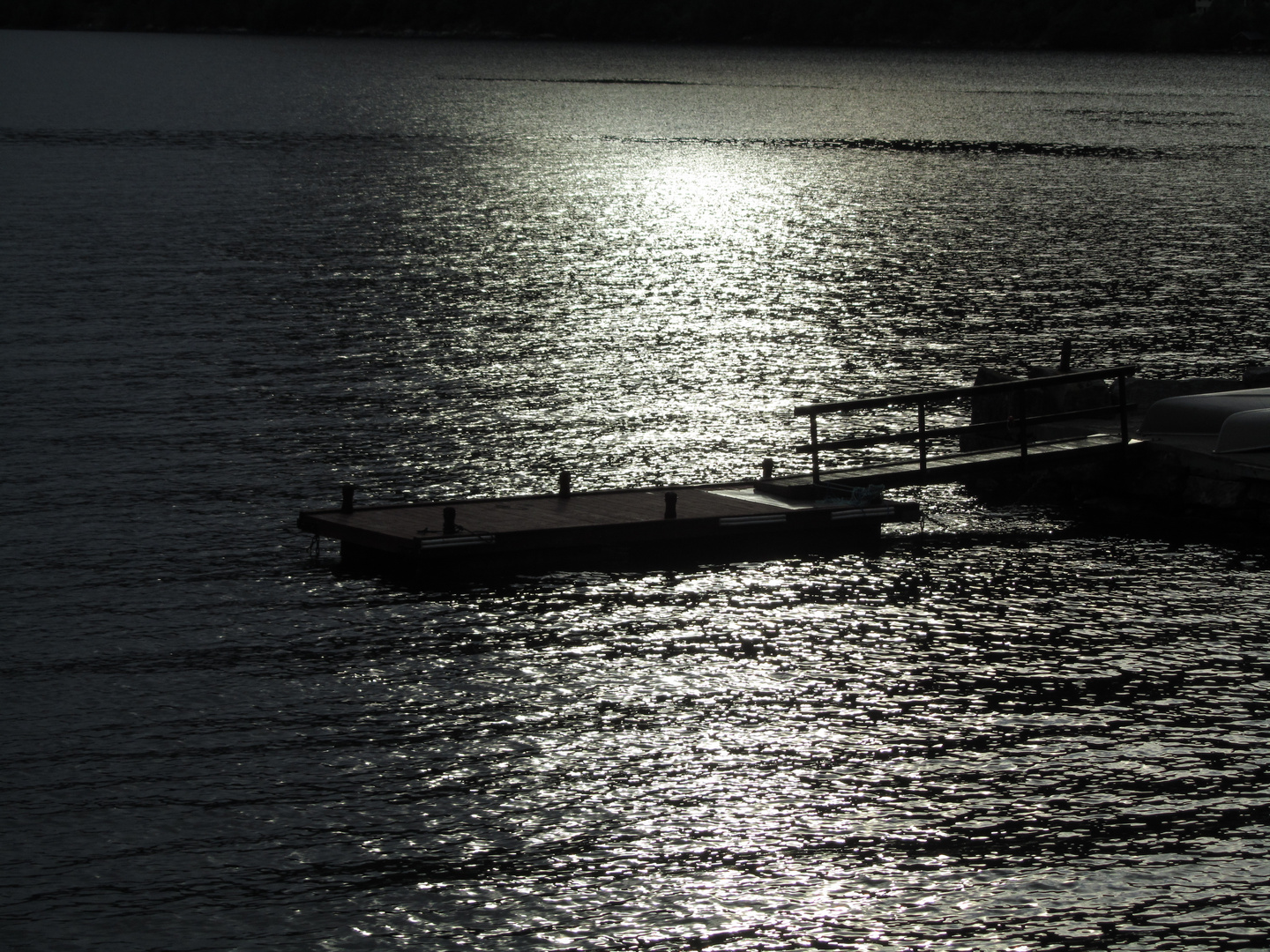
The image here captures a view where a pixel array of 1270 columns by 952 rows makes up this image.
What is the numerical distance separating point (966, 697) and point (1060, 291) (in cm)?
4345

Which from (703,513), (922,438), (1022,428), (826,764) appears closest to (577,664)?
(826,764)

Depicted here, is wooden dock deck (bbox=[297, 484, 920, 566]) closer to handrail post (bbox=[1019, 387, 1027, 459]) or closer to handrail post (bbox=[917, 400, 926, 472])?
handrail post (bbox=[917, 400, 926, 472])

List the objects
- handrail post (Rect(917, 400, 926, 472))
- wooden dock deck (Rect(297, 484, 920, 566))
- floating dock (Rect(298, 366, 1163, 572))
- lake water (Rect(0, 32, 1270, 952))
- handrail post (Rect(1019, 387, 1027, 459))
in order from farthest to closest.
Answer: handrail post (Rect(1019, 387, 1027, 459)) → handrail post (Rect(917, 400, 926, 472)) → floating dock (Rect(298, 366, 1163, 572)) → wooden dock deck (Rect(297, 484, 920, 566)) → lake water (Rect(0, 32, 1270, 952))

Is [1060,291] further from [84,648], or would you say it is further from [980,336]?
[84,648]

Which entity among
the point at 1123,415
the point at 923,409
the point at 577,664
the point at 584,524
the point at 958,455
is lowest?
the point at 577,664

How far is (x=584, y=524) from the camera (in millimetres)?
28969

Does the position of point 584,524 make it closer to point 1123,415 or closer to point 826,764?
point 826,764

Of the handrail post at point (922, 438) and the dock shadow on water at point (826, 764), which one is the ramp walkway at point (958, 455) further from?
the dock shadow on water at point (826, 764)

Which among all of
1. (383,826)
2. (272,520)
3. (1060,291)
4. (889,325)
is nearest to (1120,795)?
(383,826)

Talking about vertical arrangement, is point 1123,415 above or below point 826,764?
above

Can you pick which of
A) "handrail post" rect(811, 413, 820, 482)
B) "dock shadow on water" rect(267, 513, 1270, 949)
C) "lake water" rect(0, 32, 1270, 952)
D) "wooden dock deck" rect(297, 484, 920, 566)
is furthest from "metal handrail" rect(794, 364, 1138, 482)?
"dock shadow on water" rect(267, 513, 1270, 949)

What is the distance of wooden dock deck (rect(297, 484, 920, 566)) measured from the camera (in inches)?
1102

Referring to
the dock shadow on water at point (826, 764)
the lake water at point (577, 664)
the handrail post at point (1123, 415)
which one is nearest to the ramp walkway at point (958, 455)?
the handrail post at point (1123, 415)

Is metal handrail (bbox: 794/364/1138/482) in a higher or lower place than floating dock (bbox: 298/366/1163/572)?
higher
